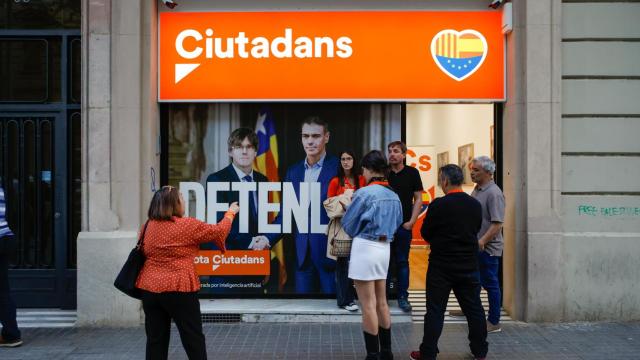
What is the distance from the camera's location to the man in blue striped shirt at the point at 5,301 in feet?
23.2

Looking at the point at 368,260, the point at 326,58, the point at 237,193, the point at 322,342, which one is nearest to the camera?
the point at 368,260

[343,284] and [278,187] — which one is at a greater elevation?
[278,187]

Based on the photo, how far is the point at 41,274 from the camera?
8.62 m

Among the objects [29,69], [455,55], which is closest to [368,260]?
[455,55]

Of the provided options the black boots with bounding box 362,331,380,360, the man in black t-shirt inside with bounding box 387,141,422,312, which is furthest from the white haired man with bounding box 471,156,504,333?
the black boots with bounding box 362,331,380,360

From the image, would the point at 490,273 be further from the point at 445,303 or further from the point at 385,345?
the point at 385,345

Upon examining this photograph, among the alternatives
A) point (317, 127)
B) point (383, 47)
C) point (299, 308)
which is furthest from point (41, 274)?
point (383, 47)

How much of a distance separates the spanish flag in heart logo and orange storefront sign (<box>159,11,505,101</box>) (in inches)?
0.5

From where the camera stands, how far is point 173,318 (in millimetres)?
5359

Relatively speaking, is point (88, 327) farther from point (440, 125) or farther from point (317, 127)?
point (440, 125)

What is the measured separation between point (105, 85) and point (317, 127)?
2697 mm

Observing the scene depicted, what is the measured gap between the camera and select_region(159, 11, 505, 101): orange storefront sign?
8.62 meters

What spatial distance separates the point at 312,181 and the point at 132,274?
12.6 feet

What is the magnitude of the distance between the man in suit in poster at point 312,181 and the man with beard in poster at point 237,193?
0.94ft
